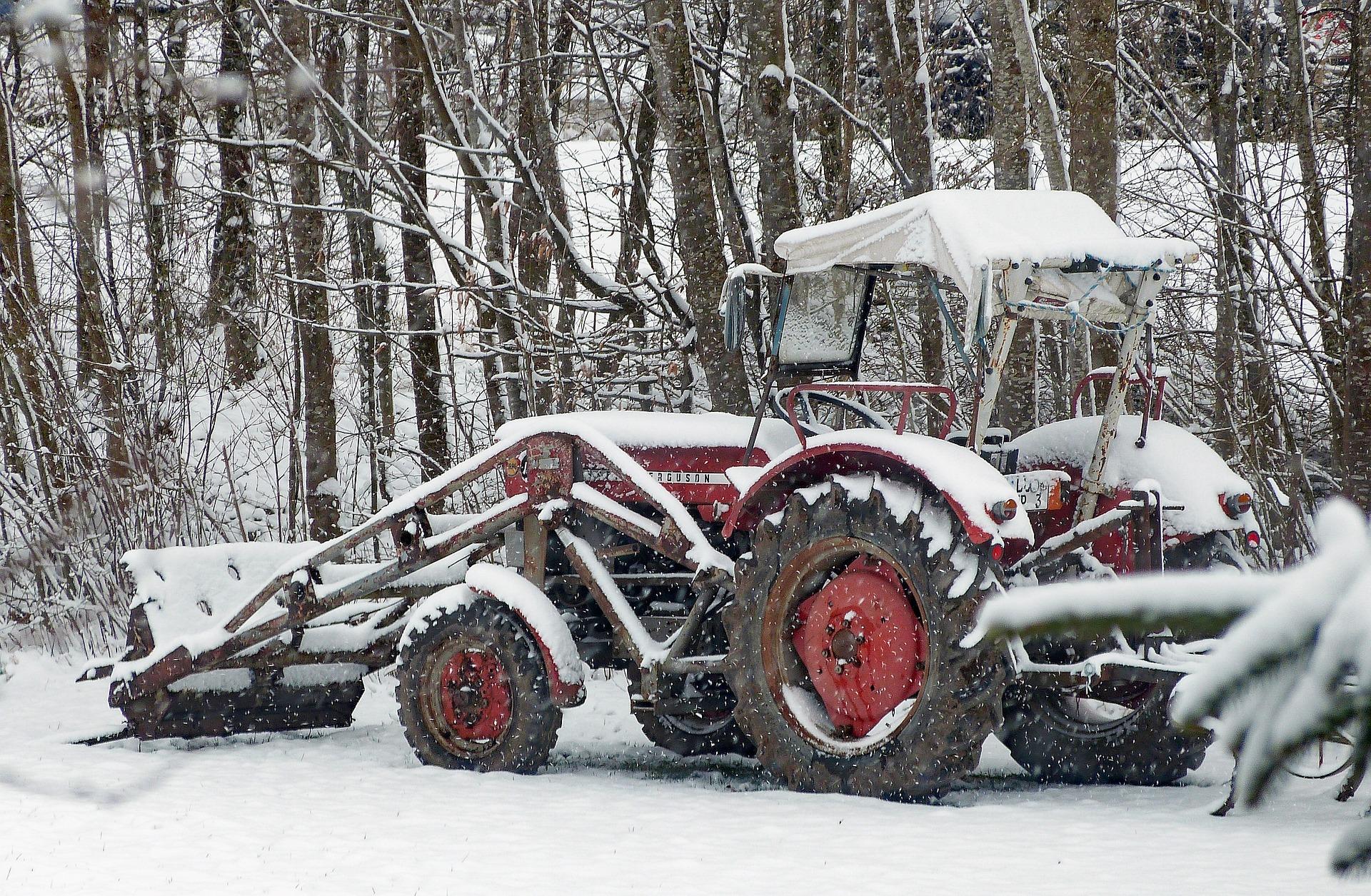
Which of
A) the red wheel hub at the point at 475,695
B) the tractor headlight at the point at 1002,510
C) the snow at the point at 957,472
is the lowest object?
the red wheel hub at the point at 475,695

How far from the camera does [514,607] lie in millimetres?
6148

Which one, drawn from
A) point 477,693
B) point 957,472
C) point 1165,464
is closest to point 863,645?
point 957,472

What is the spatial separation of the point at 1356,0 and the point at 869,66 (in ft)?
18.0

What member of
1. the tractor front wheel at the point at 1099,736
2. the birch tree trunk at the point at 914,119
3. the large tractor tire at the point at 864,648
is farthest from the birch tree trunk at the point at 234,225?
the tractor front wheel at the point at 1099,736

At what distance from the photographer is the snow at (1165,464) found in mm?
5547

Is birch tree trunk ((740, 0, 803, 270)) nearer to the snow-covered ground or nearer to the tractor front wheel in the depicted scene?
the tractor front wheel

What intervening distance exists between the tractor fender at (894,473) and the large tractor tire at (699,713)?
651mm

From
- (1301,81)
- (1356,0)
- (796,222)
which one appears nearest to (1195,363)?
(1301,81)

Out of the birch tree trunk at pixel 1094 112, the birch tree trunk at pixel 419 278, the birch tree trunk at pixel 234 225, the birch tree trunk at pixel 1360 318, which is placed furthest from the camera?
the birch tree trunk at pixel 419 278

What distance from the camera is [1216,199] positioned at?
33.6 ft

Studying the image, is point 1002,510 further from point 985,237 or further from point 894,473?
point 985,237

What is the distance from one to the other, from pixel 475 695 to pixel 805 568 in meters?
1.81

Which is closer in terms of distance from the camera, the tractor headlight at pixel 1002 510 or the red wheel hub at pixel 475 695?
the tractor headlight at pixel 1002 510

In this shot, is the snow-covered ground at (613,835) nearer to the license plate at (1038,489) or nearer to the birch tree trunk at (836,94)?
the license plate at (1038,489)
